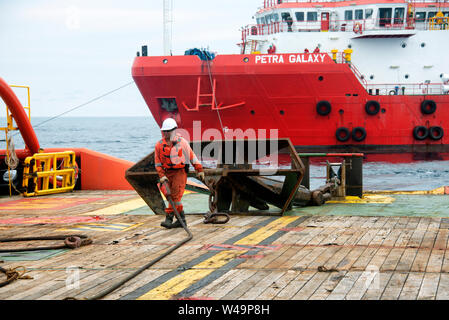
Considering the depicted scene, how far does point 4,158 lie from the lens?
13.2 meters

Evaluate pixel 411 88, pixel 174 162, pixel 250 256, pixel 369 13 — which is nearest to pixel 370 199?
pixel 174 162

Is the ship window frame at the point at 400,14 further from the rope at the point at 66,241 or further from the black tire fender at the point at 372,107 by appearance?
the rope at the point at 66,241

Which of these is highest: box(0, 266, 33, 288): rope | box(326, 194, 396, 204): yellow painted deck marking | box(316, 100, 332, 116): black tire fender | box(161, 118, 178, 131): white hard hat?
box(316, 100, 332, 116): black tire fender

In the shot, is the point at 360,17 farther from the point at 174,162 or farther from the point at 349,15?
the point at 174,162

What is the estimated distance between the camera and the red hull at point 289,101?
23.5 meters

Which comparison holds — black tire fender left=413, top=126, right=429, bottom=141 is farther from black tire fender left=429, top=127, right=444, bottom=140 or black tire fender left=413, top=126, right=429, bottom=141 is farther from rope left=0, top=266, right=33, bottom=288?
rope left=0, top=266, right=33, bottom=288

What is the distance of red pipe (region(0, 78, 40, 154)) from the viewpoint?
486 inches

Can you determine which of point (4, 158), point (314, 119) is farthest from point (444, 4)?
point (4, 158)

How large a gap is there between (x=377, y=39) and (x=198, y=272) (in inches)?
919

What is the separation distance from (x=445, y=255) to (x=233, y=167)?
397 cm

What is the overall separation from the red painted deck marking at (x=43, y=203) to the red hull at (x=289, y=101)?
482 inches

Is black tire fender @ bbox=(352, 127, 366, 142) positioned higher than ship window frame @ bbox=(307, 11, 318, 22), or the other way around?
ship window frame @ bbox=(307, 11, 318, 22)

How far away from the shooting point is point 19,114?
12750mm

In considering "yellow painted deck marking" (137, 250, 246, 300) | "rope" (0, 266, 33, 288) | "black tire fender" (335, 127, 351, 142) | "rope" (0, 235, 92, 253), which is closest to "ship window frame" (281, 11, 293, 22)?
"black tire fender" (335, 127, 351, 142)
